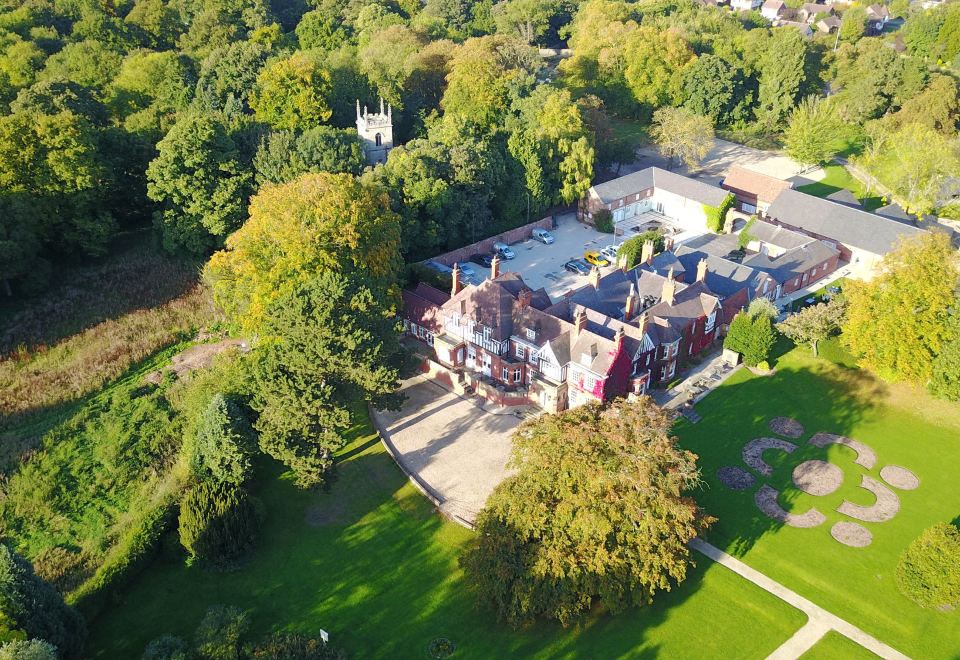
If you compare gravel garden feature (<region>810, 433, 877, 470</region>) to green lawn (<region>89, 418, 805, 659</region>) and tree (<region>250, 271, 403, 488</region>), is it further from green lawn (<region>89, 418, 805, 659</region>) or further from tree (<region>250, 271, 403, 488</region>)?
tree (<region>250, 271, 403, 488</region>)

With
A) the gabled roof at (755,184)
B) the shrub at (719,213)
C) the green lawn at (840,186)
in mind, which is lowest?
the green lawn at (840,186)

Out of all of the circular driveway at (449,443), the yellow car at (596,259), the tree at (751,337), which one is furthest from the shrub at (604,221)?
the circular driveway at (449,443)

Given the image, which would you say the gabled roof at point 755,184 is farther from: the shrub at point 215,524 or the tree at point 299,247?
the shrub at point 215,524

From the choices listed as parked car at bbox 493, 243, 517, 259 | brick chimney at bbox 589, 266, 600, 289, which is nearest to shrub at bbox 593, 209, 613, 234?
parked car at bbox 493, 243, 517, 259

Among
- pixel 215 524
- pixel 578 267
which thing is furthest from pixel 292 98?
pixel 215 524

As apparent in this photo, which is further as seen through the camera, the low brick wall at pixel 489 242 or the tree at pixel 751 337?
the low brick wall at pixel 489 242

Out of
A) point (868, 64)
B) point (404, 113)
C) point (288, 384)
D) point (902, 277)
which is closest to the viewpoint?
point (288, 384)

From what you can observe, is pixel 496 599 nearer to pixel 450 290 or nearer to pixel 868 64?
pixel 450 290

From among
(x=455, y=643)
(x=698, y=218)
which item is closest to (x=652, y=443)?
(x=455, y=643)
